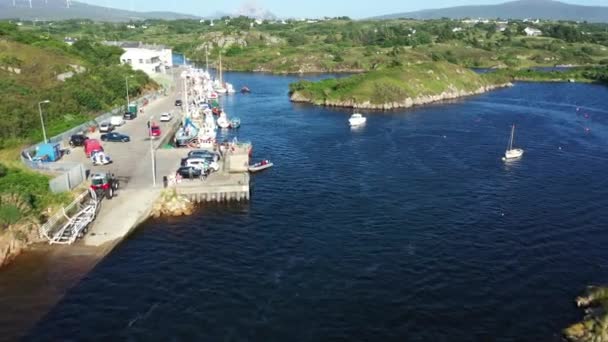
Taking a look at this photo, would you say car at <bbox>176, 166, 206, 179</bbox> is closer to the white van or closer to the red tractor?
the red tractor

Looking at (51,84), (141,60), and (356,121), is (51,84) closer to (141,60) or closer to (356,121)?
(141,60)

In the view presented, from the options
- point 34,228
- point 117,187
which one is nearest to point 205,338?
point 34,228

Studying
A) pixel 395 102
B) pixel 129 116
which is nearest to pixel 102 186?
pixel 129 116

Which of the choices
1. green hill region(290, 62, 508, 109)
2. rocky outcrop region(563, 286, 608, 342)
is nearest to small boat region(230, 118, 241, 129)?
green hill region(290, 62, 508, 109)

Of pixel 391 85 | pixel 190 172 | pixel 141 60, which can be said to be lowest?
pixel 190 172

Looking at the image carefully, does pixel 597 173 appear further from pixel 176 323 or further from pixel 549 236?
pixel 176 323

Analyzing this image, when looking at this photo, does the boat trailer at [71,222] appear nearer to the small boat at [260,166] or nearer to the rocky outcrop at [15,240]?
the rocky outcrop at [15,240]

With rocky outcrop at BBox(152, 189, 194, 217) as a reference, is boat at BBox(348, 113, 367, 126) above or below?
above
